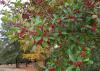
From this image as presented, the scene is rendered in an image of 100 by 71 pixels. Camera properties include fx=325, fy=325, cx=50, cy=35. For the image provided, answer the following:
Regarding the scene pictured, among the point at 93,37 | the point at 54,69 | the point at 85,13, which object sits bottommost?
the point at 54,69

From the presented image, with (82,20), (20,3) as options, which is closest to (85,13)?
(82,20)

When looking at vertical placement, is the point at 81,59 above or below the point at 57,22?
below

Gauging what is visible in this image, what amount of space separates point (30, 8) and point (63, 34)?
3.60 feet

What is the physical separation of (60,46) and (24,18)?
2.37 ft

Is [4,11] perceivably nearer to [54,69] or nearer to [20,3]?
[20,3]

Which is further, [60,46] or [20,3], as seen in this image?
[20,3]

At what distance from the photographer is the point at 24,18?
3615 mm

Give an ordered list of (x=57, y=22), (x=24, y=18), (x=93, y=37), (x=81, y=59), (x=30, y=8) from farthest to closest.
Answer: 1. (x=30, y=8)
2. (x=24, y=18)
3. (x=93, y=37)
4. (x=57, y=22)
5. (x=81, y=59)

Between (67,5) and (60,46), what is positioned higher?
(67,5)

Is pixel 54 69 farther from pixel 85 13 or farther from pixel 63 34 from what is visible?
pixel 85 13

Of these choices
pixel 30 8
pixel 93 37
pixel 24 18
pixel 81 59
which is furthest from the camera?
pixel 30 8

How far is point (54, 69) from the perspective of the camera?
2.91 m

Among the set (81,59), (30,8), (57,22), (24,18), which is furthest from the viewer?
(30,8)

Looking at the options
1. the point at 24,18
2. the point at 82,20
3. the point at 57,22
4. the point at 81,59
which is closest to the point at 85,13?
the point at 82,20
